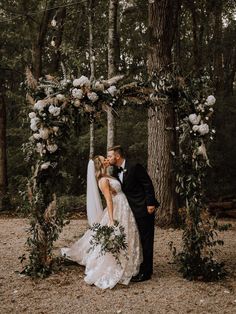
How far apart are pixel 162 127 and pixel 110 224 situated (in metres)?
4.27

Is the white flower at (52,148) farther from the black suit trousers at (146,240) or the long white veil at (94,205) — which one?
the black suit trousers at (146,240)

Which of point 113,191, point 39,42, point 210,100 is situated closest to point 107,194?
point 113,191

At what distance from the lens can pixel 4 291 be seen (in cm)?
604

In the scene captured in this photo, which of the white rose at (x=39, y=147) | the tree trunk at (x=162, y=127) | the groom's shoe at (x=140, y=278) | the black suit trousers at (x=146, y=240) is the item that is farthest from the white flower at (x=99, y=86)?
the tree trunk at (x=162, y=127)

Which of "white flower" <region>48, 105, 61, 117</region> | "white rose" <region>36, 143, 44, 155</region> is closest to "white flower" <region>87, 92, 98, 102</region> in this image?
"white flower" <region>48, 105, 61, 117</region>

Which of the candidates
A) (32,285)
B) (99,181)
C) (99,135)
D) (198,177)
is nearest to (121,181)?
(99,181)

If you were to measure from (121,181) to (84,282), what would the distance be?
5.27 feet

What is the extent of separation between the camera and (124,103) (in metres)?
6.50

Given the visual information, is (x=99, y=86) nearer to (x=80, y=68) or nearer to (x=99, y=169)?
(x=99, y=169)

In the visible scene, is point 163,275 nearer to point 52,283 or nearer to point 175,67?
point 52,283

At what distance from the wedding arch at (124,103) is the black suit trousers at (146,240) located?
0.53 m

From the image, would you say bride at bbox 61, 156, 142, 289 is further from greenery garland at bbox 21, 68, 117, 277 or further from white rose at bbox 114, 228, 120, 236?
greenery garland at bbox 21, 68, 117, 277

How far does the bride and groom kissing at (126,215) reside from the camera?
252 inches

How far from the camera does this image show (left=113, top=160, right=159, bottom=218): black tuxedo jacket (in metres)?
6.53
